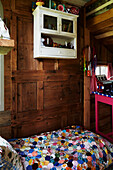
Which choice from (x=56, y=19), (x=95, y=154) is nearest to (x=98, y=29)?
(x=56, y=19)

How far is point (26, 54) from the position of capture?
2369 millimetres

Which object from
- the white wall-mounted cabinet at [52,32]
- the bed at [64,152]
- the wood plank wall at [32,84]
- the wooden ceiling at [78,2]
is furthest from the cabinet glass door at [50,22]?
the bed at [64,152]

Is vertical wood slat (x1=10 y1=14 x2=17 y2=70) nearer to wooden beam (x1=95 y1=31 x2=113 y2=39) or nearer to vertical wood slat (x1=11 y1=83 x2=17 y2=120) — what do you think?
vertical wood slat (x1=11 y1=83 x2=17 y2=120)

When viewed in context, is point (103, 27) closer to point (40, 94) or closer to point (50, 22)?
point (50, 22)

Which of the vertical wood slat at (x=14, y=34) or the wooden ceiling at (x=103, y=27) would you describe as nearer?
the vertical wood slat at (x=14, y=34)

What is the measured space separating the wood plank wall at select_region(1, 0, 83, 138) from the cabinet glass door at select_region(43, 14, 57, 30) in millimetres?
273

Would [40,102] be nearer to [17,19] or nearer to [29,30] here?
[29,30]

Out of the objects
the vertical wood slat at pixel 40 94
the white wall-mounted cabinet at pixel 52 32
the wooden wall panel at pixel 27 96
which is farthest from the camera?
the vertical wood slat at pixel 40 94

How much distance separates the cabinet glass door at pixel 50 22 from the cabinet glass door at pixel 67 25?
0.15 meters

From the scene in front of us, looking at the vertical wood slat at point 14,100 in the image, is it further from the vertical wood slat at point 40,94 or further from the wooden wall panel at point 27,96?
the vertical wood slat at point 40,94

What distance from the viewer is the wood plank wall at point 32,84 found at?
2.25 meters

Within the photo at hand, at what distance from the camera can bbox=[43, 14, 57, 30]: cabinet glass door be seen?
225 centimetres

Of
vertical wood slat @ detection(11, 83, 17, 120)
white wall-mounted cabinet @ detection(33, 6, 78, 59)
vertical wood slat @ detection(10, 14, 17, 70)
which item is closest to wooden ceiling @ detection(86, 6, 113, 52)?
white wall-mounted cabinet @ detection(33, 6, 78, 59)

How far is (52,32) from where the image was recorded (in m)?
2.30
